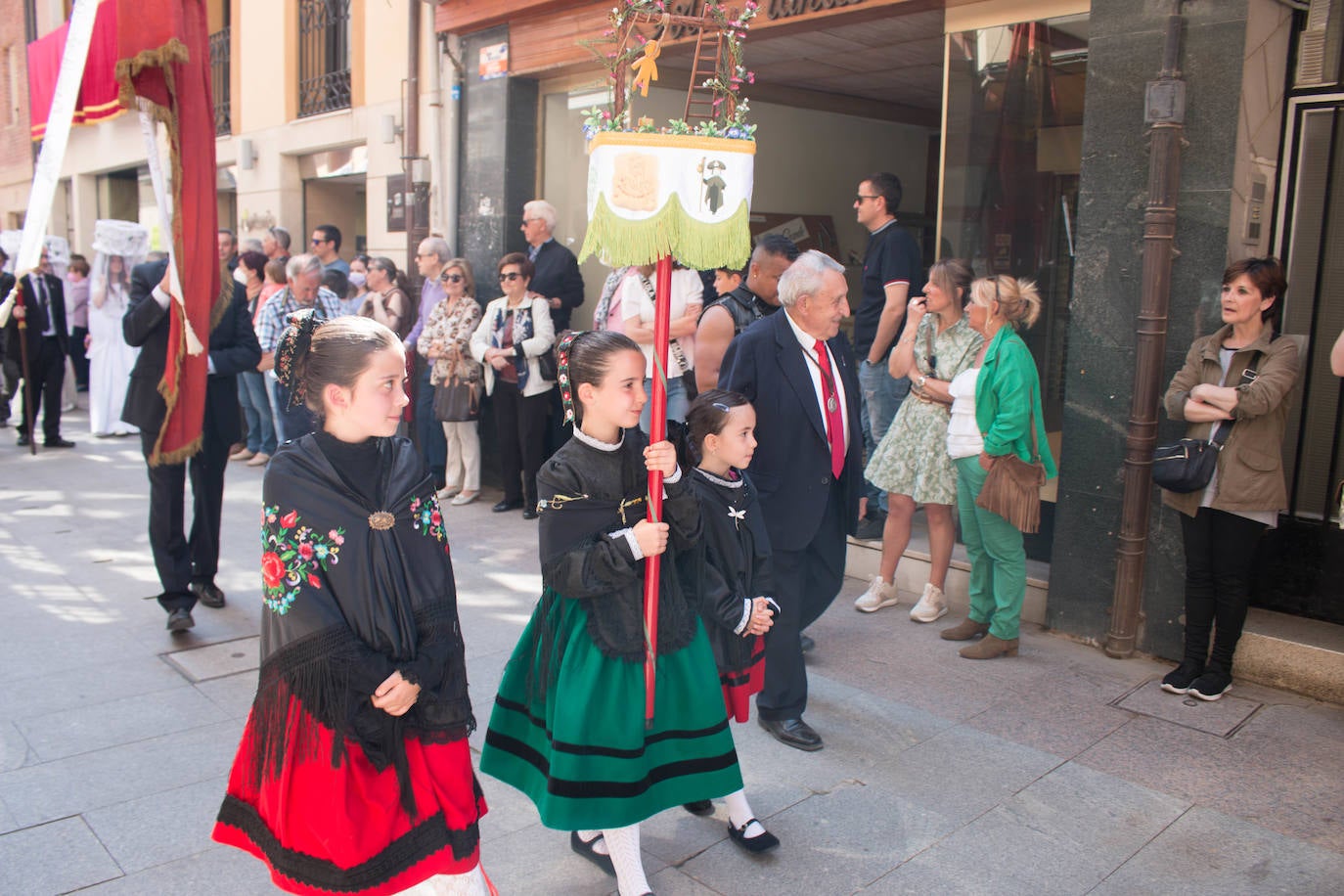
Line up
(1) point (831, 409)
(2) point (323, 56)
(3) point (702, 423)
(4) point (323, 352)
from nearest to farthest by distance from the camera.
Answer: (4) point (323, 352), (3) point (702, 423), (1) point (831, 409), (2) point (323, 56)

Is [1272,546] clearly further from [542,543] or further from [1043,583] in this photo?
[542,543]

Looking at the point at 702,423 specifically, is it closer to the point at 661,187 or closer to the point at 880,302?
the point at 661,187

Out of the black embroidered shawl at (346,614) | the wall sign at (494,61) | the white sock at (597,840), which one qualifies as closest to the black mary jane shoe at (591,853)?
the white sock at (597,840)

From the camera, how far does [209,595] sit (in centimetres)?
591

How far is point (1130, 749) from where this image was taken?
4.21 m

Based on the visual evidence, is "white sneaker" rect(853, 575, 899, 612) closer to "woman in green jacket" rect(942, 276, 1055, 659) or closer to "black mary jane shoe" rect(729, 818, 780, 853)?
"woman in green jacket" rect(942, 276, 1055, 659)

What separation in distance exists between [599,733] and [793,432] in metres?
1.57

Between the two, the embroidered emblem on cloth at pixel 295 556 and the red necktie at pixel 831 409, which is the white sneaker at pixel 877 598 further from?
the embroidered emblem on cloth at pixel 295 556

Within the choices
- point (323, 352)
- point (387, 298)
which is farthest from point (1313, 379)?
point (387, 298)

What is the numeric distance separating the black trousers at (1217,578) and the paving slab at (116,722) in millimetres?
4133

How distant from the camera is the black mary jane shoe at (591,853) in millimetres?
3350

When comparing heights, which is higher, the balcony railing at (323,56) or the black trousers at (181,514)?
the balcony railing at (323,56)

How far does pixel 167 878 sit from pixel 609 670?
4.98 feet

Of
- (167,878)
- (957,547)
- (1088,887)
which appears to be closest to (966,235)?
(957,547)
